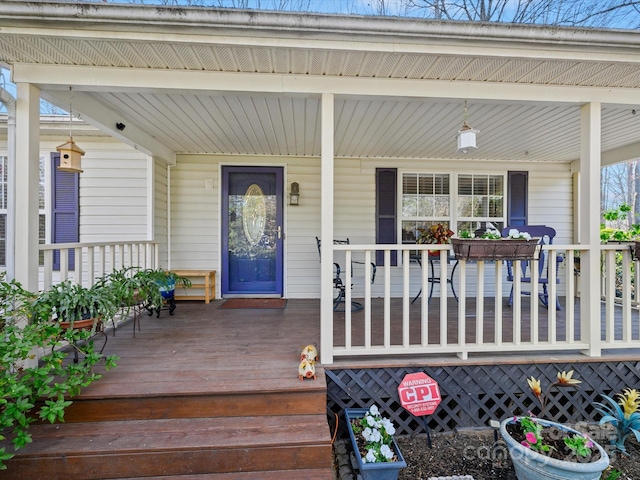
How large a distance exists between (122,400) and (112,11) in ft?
7.70

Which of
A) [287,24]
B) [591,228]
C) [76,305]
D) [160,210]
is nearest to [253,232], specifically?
[160,210]

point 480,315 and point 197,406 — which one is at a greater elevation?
point 480,315

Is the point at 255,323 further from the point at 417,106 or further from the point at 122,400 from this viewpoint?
the point at 417,106

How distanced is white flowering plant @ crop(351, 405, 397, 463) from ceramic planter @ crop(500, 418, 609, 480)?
2.36 ft

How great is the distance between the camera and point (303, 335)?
3062 millimetres

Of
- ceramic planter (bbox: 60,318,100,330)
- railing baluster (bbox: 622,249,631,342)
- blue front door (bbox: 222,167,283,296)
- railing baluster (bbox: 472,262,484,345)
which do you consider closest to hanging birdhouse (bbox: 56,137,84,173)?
ceramic planter (bbox: 60,318,100,330)

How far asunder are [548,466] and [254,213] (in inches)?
163

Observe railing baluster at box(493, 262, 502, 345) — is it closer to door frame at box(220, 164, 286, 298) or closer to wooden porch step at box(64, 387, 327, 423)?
wooden porch step at box(64, 387, 327, 423)

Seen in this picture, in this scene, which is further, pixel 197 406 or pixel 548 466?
pixel 197 406

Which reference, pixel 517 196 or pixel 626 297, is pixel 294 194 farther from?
pixel 626 297

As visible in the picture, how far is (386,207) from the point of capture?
495cm

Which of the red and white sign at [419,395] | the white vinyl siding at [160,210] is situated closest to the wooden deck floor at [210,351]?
the red and white sign at [419,395]

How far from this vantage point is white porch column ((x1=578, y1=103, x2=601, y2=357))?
2.61m

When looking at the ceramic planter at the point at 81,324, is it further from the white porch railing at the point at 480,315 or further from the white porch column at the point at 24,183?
the white porch railing at the point at 480,315
